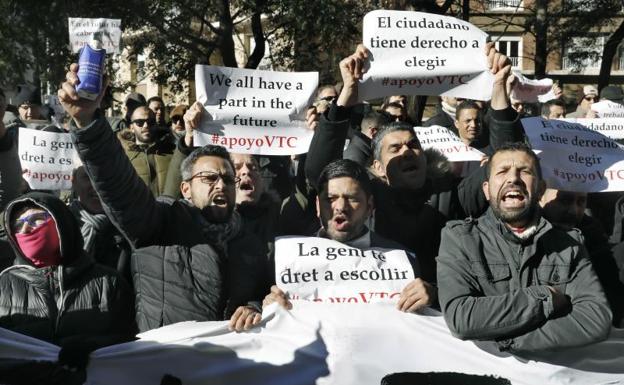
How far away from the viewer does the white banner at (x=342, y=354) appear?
4363mm

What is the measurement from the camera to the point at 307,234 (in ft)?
17.5

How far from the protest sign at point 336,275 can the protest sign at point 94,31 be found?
215 inches

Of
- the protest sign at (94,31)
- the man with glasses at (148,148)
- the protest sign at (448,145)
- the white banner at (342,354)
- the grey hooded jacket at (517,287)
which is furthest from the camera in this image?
the protest sign at (94,31)

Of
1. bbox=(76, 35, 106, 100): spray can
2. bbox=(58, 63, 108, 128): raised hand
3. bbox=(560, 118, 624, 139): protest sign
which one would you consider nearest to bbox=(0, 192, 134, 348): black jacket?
bbox=(58, 63, 108, 128): raised hand

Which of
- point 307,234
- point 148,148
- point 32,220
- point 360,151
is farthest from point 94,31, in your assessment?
point 32,220

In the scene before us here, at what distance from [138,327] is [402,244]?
145cm

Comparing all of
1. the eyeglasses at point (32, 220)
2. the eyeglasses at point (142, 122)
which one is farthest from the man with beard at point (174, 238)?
the eyeglasses at point (142, 122)

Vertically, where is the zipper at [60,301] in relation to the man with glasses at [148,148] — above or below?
below

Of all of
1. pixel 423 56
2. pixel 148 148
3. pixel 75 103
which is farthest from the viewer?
pixel 148 148

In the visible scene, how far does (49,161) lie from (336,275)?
3.75 m

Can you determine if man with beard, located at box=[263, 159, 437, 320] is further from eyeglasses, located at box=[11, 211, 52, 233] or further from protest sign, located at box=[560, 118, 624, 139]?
protest sign, located at box=[560, 118, 624, 139]

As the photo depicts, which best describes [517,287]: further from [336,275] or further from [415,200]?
[415,200]

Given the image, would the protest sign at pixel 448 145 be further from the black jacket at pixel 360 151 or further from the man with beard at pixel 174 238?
the man with beard at pixel 174 238

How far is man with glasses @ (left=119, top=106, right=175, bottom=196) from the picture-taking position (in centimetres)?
788
